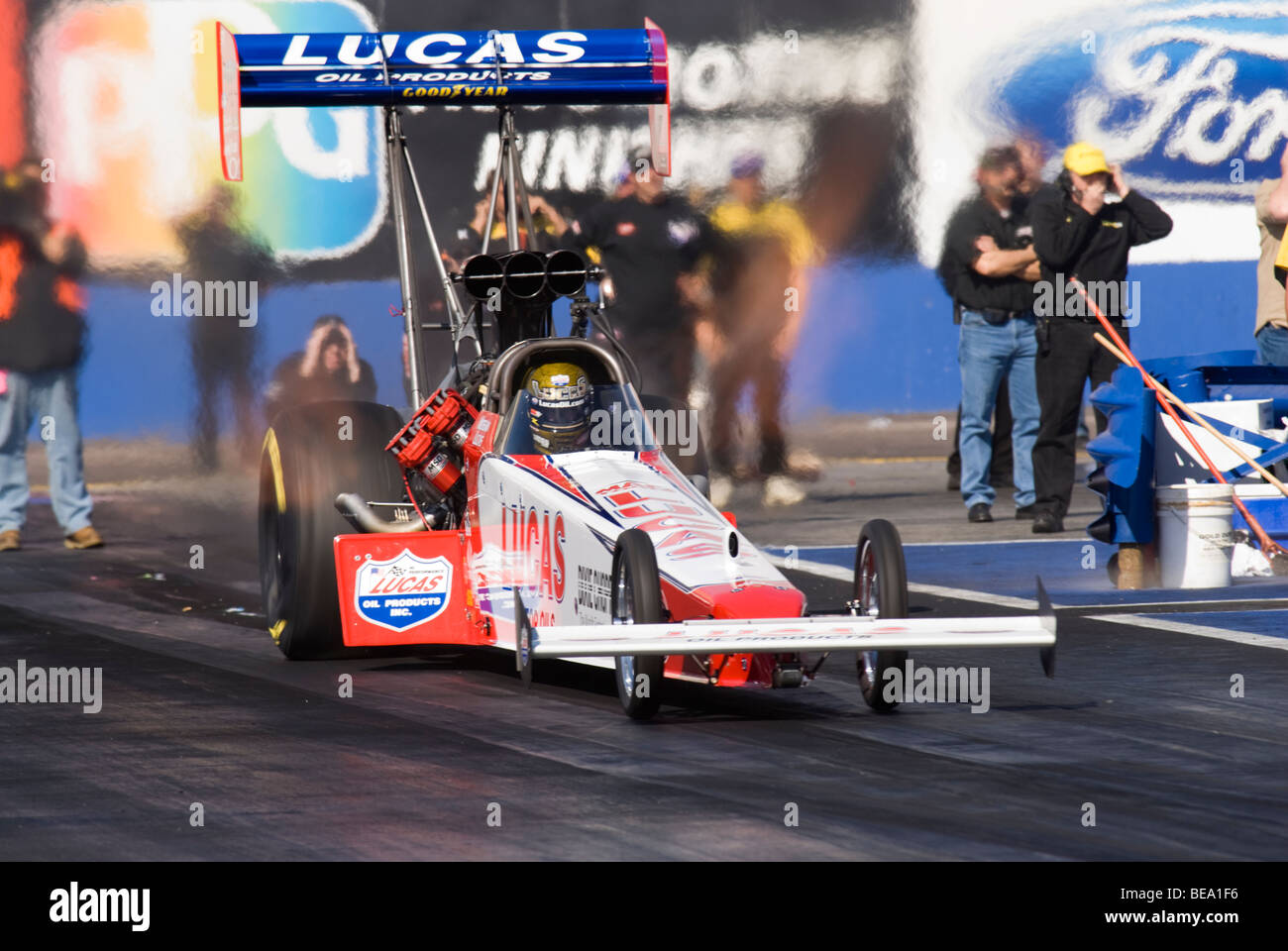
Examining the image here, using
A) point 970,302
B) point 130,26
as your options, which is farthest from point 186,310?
point 970,302

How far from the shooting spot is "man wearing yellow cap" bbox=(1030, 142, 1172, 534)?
1377cm

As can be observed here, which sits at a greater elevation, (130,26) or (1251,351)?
(130,26)

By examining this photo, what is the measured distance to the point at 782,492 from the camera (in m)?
17.2

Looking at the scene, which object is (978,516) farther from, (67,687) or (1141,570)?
(67,687)

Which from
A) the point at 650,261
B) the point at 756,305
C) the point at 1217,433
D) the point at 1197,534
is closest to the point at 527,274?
the point at 1197,534

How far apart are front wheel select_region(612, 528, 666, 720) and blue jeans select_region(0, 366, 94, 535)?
24.2 ft

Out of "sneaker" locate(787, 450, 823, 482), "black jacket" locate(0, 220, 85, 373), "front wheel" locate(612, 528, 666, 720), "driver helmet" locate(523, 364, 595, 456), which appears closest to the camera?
"front wheel" locate(612, 528, 666, 720)

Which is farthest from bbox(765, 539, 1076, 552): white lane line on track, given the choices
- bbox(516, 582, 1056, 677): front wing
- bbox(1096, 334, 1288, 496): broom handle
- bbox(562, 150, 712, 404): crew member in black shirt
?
bbox(516, 582, 1056, 677): front wing

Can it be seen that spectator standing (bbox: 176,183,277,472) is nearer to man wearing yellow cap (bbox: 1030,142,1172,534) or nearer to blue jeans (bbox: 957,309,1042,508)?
blue jeans (bbox: 957,309,1042,508)

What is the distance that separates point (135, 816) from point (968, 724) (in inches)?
120

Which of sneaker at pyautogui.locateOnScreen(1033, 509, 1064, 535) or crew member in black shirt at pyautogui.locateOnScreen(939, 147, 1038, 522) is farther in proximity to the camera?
crew member in black shirt at pyautogui.locateOnScreen(939, 147, 1038, 522)

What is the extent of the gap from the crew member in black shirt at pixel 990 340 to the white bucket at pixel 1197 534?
3.41 metres

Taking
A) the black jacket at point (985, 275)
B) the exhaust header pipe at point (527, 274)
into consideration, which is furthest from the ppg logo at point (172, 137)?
the exhaust header pipe at point (527, 274)
